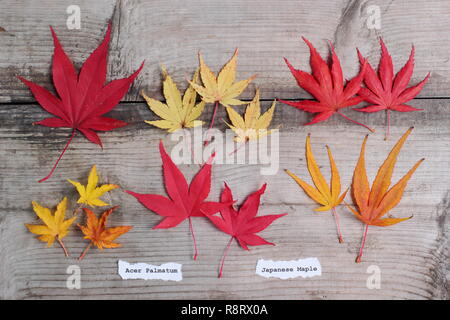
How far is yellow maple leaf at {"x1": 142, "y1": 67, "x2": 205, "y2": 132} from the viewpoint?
0.76 meters

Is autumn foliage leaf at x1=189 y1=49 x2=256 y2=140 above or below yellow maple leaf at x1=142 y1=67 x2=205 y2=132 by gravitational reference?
above

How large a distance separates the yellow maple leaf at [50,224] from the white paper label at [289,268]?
1.37 ft

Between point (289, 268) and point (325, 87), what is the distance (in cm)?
39

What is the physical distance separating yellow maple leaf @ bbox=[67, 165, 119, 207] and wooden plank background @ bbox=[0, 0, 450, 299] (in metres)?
0.02

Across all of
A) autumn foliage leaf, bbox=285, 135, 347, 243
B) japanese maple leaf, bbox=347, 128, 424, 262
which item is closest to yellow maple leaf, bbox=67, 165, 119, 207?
autumn foliage leaf, bbox=285, 135, 347, 243

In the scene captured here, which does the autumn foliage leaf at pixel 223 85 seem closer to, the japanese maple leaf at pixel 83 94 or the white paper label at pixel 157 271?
the japanese maple leaf at pixel 83 94

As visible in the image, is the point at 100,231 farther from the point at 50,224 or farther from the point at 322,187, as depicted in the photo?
the point at 322,187

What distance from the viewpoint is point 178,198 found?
2.49 feet

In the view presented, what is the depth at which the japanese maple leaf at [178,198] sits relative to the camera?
756 millimetres

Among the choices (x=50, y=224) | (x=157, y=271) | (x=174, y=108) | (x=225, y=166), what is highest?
(x=174, y=108)

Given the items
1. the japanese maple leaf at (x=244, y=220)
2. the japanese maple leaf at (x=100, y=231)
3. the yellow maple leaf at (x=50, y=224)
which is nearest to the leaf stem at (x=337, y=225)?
the japanese maple leaf at (x=244, y=220)

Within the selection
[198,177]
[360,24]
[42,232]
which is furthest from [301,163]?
[42,232]

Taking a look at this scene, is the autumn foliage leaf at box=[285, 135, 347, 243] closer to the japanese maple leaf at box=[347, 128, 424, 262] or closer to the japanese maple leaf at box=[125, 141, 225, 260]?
the japanese maple leaf at box=[347, 128, 424, 262]

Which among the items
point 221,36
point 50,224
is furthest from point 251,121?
point 50,224
